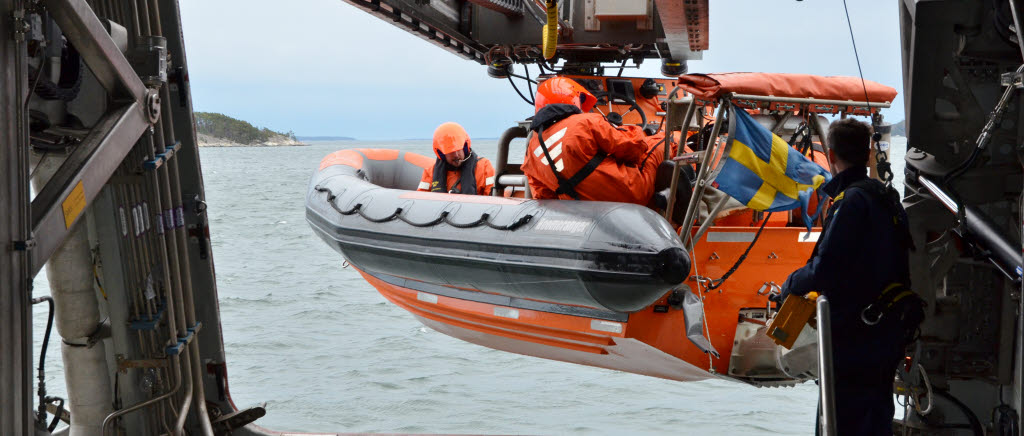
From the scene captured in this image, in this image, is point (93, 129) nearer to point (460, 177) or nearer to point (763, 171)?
point (763, 171)

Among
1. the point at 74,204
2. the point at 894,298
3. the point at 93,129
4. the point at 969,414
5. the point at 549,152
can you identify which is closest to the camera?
the point at 74,204

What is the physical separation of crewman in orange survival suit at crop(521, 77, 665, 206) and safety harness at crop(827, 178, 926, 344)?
6.33 ft

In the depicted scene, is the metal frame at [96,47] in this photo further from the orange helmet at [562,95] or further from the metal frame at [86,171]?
the orange helmet at [562,95]

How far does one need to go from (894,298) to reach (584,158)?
6.84ft

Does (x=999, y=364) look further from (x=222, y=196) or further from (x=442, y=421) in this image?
(x=222, y=196)

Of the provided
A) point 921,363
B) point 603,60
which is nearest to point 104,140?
point 921,363

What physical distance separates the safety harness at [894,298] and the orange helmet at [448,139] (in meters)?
4.02

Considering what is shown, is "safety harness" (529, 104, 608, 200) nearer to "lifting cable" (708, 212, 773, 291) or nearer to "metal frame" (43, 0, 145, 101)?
"lifting cable" (708, 212, 773, 291)

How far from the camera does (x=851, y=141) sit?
264 centimetres

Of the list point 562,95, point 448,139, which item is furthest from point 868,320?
point 448,139

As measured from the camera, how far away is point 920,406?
9.11 feet

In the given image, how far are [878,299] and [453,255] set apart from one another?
8.22 ft

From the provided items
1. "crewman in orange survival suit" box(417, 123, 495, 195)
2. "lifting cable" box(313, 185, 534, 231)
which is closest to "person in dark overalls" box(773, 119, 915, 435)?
"lifting cable" box(313, 185, 534, 231)

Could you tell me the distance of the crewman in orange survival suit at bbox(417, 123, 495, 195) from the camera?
6.37 m
